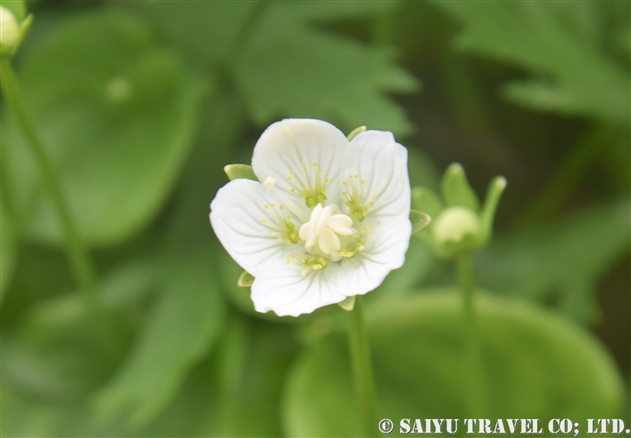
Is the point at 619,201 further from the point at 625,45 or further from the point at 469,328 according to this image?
the point at 469,328

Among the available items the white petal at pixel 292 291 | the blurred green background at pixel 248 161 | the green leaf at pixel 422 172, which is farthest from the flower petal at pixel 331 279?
the green leaf at pixel 422 172

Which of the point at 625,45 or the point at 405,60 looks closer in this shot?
the point at 625,45

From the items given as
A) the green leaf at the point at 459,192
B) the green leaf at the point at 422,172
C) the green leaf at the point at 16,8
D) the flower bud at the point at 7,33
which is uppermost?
the green leaf at the point at 16,8

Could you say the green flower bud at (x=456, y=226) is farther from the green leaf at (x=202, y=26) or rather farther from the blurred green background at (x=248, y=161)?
the green leaf at (x=202, y=26)

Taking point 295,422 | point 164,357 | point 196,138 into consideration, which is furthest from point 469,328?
point 196,138

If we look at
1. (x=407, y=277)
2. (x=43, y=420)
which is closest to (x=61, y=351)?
(x=43, y=420)

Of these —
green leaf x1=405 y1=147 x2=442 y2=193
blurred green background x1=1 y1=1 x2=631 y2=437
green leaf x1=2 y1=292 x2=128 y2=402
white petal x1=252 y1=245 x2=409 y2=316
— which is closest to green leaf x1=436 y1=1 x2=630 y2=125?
blurred green background x1=1 y1=1 x2=631 y2=437

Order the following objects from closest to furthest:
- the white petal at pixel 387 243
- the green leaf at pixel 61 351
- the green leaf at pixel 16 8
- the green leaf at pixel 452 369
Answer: the white petal at pixel 387 243, the green leaf at pixel 16 8, the green leaf at pixel 452 369, the green leaf at pixel 61 351
